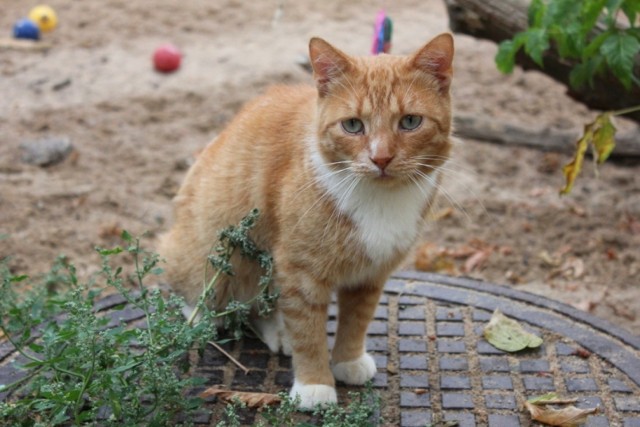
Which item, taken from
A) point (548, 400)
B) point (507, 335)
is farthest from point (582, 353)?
point (548, 400)

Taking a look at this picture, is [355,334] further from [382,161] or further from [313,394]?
[382,161]

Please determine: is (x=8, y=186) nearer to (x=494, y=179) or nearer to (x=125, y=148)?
(x=125, y=148)

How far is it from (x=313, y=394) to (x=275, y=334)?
0.43 m

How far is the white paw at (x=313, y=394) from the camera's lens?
3070 millimetres

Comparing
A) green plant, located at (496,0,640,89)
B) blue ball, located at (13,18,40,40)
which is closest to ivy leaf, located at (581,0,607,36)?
green plant, located at (496,0,640,89)

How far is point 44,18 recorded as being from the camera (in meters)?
7.07

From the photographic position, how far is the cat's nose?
9.19 ft

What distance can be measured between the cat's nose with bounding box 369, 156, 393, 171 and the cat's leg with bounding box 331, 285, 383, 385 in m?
0.60

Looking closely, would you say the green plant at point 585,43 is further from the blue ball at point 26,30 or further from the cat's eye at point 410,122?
the blue ball at point 26,30

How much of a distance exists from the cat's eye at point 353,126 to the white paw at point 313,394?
0.90 metres

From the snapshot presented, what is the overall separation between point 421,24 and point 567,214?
9.22 feet

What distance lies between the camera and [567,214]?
4984 mm

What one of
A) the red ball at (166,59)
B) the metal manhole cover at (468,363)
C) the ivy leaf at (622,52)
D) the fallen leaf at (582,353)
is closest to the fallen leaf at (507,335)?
the metal manhole cover at (468,363)

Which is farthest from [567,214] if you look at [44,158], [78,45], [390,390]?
[78,45]
